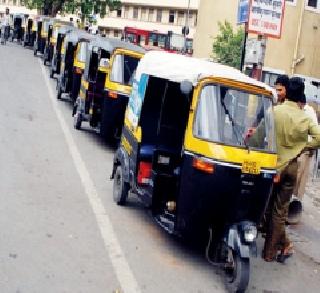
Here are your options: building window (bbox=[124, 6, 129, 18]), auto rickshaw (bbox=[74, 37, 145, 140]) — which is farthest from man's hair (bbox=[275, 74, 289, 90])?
building window (bbox=[124, 6, 129, 18])

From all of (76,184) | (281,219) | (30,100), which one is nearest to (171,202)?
(281,219)

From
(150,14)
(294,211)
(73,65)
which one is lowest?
(294,211)

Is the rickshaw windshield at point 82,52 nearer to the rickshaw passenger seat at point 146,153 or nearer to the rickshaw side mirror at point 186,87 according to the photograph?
the rickshaw passenger seat at point 146,153

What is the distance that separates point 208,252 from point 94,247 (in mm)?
1241

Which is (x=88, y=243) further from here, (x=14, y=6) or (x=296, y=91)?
(x=14, y=6)

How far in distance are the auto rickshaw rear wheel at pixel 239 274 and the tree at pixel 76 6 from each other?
4338 centimetres

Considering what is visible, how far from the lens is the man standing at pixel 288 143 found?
21.7 ft

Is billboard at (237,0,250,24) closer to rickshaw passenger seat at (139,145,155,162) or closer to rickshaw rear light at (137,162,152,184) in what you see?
rickshaw passenger seat at (139,145,155,162)

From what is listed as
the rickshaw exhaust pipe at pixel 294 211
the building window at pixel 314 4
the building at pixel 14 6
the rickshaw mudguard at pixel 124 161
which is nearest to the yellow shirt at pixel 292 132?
the rickshaw exhaust pipe at pixel 294 211

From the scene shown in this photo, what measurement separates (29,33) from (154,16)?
40186 millimetres

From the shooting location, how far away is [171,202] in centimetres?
659

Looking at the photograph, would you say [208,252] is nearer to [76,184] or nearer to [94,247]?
[94,247]

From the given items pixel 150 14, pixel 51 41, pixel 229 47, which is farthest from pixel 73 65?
pixel 150 14

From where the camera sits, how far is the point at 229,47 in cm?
2889
